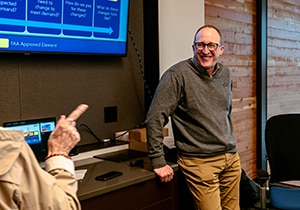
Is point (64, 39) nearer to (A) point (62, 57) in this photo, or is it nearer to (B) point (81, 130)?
(A) point (62, 57)

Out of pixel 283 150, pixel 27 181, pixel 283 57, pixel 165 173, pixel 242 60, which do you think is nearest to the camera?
pixel 27 181

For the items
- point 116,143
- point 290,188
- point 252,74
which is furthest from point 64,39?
point 252,74

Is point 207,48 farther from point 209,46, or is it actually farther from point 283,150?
point 283,150

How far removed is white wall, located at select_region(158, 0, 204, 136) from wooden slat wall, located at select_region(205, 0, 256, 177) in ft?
1.81

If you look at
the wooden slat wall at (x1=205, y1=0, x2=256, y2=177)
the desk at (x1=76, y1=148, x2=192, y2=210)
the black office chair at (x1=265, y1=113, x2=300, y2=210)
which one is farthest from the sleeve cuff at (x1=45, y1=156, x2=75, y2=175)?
the wooden slat wall at (x1=205, y1=0, x2=256, y2=177)

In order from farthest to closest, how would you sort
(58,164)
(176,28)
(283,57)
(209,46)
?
(283,57) → (176,28) → (209,46) → (58,164)

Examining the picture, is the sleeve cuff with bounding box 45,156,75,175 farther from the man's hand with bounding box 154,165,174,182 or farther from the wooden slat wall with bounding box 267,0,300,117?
the wooden slat wall with bounding box 267,0,300,117

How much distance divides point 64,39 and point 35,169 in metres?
1.54

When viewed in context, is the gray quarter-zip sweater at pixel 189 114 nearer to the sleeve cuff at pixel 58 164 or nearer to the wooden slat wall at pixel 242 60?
the sleeve cuff at pixel 58 164

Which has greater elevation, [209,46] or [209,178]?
[209,46]

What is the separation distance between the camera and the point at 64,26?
2.53 metres

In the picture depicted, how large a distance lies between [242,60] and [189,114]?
2.08 m

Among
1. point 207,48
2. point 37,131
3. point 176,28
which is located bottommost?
point 37,131

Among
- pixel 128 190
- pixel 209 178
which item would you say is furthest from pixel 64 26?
pixel 209 178
